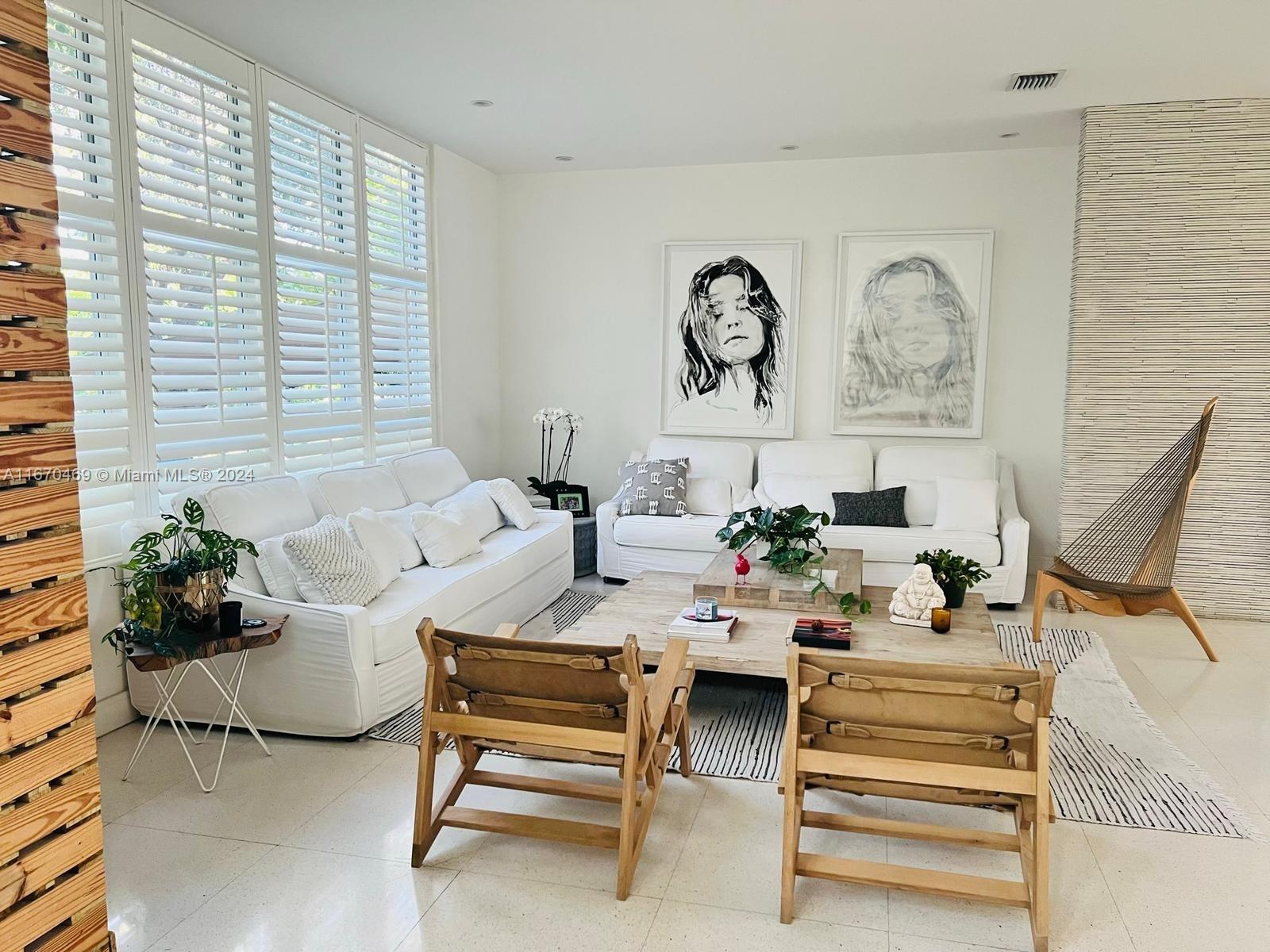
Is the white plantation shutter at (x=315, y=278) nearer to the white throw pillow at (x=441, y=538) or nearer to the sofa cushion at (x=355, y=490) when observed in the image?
the sofa cushion at (x=355, y=490)

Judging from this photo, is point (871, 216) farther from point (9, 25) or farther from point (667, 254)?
point (9, 25)

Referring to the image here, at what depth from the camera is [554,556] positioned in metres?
5.10

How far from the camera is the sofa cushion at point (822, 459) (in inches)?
223

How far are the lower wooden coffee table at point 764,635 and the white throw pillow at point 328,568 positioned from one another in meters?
0.83

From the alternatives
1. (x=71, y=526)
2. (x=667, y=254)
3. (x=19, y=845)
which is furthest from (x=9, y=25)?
(x=667, y=254)

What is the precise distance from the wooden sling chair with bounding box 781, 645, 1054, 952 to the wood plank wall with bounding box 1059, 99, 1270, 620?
3354 mm

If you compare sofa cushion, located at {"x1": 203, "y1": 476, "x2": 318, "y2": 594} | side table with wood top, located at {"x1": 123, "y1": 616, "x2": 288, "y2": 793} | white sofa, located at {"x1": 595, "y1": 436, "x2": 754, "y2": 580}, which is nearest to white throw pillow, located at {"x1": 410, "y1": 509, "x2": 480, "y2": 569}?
sofa cushion, located at {"x1": 203, "y1": 476, "x2": 318, "y2": 594}

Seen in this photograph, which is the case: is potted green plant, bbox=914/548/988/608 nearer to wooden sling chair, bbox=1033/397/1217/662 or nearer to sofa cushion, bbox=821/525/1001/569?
wooden sling chair, bbox=1033/397/1217/662

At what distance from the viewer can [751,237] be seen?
599 cm

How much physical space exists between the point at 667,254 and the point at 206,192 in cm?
318

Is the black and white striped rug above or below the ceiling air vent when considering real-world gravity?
below

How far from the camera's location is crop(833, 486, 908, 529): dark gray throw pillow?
5223 mm

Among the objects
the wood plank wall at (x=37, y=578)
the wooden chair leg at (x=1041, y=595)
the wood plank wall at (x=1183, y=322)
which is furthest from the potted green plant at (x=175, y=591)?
the wood plank wall at (x=1183, y=322)

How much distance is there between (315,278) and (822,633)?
3.10 m
